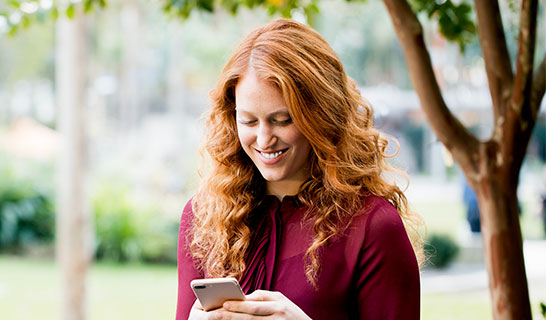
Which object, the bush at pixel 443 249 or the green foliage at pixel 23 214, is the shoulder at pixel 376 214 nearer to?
the bush at pixel 443 249

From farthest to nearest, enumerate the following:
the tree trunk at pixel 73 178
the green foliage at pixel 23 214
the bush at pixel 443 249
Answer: the green foliage at pixel 23 214 < the bush at pixel 443 249 < the tree trunk at pixel 73 178

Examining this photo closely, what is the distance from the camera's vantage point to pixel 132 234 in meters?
11.6

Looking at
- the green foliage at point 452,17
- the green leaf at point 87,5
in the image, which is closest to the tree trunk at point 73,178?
the green leaf at point 87,5

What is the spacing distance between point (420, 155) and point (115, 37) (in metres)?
15.7

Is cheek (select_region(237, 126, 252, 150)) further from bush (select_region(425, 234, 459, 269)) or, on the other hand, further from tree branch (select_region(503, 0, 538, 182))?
bush (select_region(425, 234, 459, 269))

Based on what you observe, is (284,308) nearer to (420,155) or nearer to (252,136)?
(252,136)

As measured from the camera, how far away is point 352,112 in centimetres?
182

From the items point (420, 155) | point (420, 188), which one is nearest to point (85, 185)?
point (420, 188)

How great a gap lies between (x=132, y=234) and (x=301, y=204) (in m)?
10.1

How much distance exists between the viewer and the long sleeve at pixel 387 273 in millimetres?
1608

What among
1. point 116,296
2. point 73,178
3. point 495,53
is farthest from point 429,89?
point 116,296

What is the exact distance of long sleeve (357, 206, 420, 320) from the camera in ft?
5.28

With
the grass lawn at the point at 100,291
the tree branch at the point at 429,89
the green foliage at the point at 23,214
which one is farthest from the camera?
the green foliage at the point at 23,214

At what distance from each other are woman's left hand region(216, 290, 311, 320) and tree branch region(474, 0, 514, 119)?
1.03m
